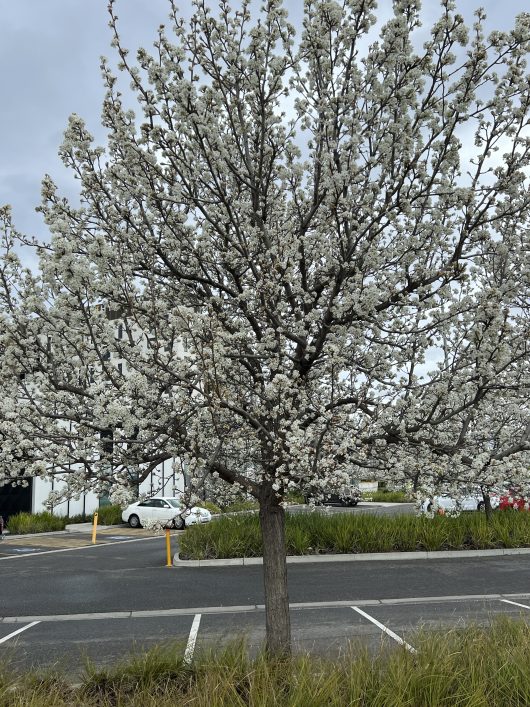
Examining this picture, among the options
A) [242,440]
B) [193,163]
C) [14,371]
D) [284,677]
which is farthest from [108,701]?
[193,163]

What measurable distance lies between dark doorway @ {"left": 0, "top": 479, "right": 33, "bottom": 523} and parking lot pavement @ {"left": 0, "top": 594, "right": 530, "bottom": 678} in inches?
781

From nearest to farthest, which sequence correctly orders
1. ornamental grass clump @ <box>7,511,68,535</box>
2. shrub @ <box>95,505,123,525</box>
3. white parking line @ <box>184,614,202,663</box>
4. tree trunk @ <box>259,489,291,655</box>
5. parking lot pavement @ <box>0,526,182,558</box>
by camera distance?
tree trunk @ <box>259,489,291,655</box> → white parking line @ <box>184,614,202,663</box> → parking lot pavement @ <box>0,526,182,558</box> → ornamental grass clump @ <box>7,511,68,535</box> → shrub @ <box>95,505,123,525</box>

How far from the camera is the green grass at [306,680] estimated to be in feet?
15.0

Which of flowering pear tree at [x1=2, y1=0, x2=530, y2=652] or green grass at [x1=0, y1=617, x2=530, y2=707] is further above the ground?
flowering pear tree at [x1=2, y1=0, x2=530, y2=652]

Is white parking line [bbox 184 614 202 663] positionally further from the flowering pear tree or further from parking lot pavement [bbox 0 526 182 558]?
parking lot pavement [bbox 0 526 182 558]

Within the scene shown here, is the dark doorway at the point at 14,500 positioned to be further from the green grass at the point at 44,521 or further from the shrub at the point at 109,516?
the shrub at the point at 109,516

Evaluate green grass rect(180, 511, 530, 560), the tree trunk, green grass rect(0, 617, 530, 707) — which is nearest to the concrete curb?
green grass rect(180, 511, 530, 560)

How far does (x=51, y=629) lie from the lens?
927cm

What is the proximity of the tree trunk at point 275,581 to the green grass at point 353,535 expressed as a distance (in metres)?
9.11

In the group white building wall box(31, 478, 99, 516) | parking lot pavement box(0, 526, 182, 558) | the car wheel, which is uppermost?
white building wall box(31, 478, 99, 516)

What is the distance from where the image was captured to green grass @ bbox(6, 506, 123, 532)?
24500 millimetres

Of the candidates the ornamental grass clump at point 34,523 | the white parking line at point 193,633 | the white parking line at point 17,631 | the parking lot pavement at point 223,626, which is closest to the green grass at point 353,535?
the parking lot pavement at point 223,626

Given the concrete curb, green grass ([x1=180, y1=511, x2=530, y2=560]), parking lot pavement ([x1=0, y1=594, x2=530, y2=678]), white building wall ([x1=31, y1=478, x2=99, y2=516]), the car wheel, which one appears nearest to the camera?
parking lot pavement ([x1=0, y1=594, x2=530, y2=678])

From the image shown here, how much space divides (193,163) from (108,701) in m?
4.72
